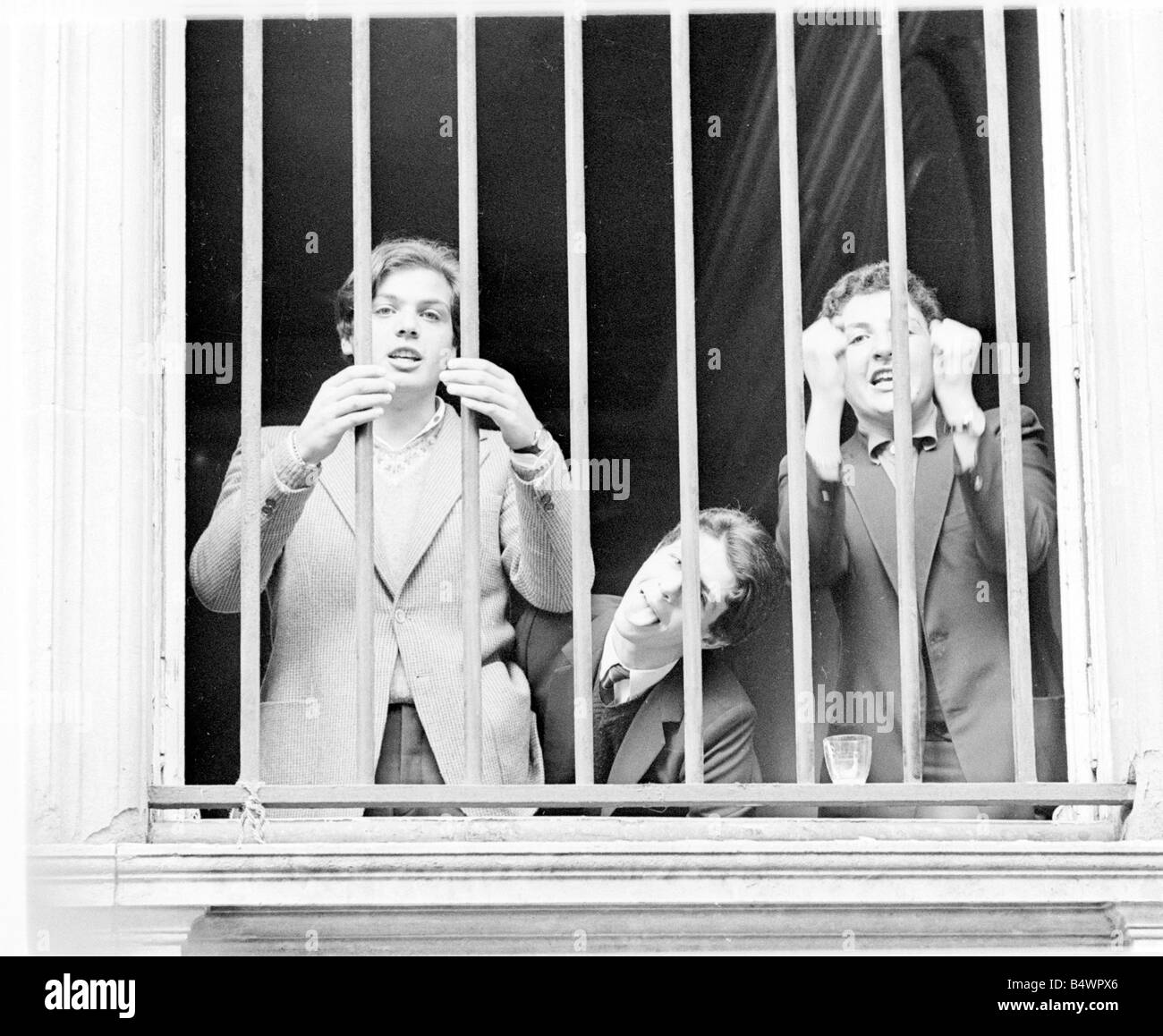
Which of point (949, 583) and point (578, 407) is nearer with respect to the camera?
point (578, 407)

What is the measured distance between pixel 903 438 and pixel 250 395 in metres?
1.16

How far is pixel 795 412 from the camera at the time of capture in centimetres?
361

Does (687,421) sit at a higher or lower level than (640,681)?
higher

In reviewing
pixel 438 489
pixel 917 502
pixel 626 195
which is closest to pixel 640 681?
pixel 438 489

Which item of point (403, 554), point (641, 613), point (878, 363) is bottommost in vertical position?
point (641, 613)

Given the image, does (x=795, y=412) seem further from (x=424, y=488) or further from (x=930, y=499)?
(x=424, y=488)

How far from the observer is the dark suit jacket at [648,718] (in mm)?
3852

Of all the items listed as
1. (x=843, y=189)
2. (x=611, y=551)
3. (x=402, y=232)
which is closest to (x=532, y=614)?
(x=611, y=551)

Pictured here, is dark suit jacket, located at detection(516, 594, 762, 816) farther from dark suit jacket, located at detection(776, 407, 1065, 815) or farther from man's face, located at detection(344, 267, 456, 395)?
man's face, located at detection(344, 267, 456, 395)

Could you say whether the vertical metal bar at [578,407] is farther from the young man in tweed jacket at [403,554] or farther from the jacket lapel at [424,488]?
the jacket lapel at [424,488]

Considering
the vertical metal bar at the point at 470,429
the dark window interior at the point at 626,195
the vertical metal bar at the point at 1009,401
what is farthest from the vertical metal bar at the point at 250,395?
the vertical metal bar at the point at 1009,401

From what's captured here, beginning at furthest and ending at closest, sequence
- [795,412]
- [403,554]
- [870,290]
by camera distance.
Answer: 1. [870,290]
2. [403,554]
3. [795,412]

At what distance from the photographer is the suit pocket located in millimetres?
3766

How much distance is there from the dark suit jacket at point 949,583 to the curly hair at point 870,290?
0.81ft
